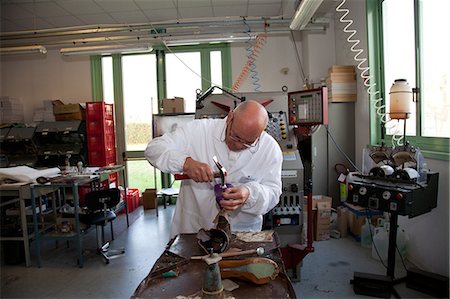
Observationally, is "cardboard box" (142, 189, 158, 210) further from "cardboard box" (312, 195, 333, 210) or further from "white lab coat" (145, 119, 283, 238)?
"white lab coat" (145, 119, 283, 238)

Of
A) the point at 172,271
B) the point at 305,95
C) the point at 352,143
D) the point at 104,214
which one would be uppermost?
the point at 305,95

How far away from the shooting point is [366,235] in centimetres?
319

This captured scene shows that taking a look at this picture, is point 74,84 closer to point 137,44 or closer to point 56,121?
point 56,121

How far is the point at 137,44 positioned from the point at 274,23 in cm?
186

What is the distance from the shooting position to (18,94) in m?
5.49

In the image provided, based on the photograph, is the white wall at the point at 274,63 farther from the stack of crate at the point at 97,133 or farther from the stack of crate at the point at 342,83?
the stack of crate at the point at 97,133

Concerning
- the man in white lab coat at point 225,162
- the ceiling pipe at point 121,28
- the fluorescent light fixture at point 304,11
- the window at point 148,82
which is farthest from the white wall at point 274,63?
the man in white lab coat at point 225,162

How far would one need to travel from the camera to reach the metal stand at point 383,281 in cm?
229

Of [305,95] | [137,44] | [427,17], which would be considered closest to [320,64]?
[427,17]

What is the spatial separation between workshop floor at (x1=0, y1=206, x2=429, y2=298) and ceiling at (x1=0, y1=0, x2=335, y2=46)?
273cm

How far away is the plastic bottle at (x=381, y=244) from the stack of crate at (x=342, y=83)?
5.33ft

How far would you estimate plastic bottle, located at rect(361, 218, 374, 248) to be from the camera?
3161mm

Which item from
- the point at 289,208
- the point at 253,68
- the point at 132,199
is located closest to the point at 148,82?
the point at 253,68

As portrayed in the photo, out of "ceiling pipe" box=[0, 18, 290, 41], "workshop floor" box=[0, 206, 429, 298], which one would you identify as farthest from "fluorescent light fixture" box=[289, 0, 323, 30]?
"workshop floor" box=[0, 206, 429, 298]
